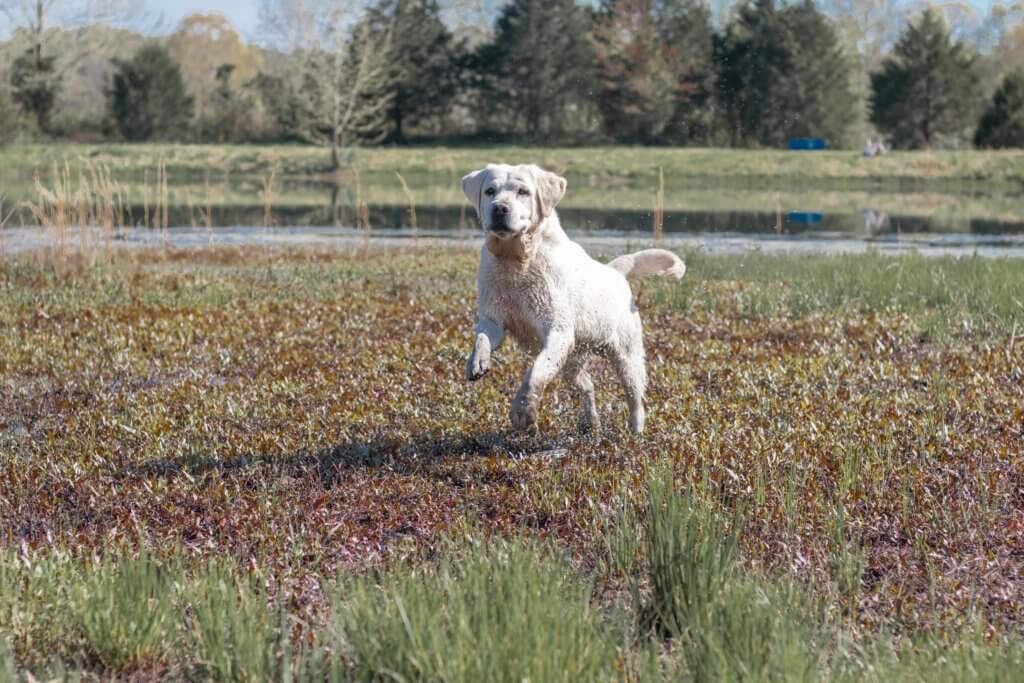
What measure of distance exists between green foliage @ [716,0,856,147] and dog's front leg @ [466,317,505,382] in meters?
65.5

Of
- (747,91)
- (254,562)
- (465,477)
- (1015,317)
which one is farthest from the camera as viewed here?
(747,91)

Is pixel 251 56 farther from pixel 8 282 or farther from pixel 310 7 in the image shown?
pixel 8 282

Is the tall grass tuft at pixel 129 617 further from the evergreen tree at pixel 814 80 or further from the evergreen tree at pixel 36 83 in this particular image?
the evergreen tree at pixel 814 80

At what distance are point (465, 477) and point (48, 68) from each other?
216 feet

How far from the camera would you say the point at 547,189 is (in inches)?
254

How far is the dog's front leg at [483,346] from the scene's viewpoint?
621 centimetres

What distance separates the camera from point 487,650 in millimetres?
3443

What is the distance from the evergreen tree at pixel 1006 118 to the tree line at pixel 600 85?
3.36 meters

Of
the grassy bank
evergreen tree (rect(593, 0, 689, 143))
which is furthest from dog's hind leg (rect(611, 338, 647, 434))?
evergreen tree (rect(593, 0, 689, 143))

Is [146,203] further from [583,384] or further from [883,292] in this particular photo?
[583,384]

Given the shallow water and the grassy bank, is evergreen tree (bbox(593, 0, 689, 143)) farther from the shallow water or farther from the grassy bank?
the shallow water

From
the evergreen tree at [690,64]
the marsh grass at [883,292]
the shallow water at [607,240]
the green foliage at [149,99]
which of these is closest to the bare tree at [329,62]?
the green foliage at [149,99]

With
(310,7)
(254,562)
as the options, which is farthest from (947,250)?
(310,7)

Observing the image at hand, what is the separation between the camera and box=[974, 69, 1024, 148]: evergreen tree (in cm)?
6009
